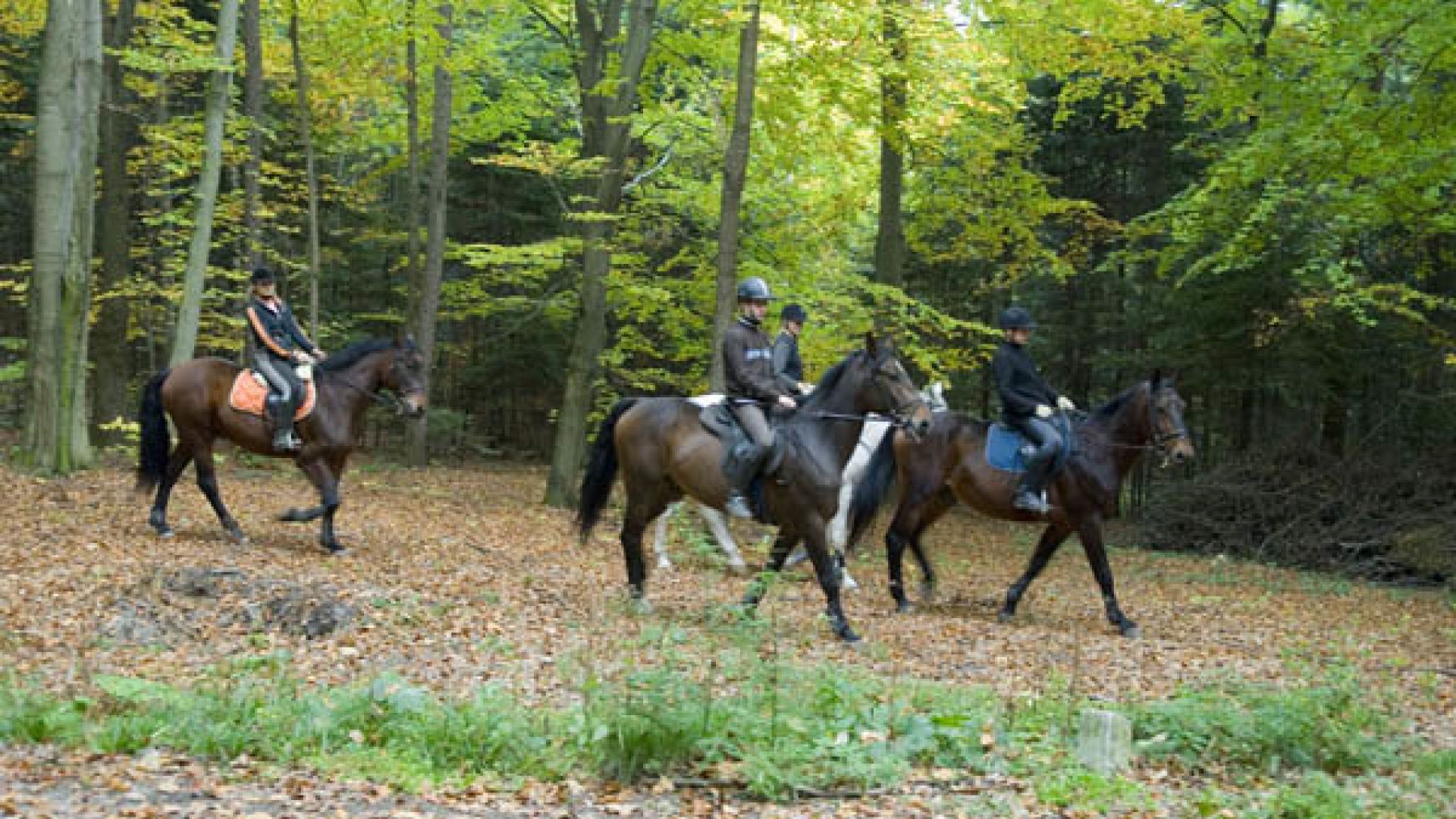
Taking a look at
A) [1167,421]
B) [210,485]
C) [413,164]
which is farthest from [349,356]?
[413,164]

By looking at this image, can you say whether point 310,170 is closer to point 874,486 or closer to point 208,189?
point 208,189

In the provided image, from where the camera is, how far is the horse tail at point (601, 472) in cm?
1073

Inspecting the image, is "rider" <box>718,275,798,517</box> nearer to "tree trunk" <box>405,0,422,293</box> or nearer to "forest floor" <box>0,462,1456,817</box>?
"forest floor" <box>0,462,1456,817</box>

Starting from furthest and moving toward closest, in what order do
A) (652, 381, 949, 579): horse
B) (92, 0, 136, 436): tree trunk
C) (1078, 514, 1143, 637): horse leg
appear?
(92, 0, 136, 436): tree trunk → (652, 381, 949, 579): horse → (1078, 514, 1143, 637): horse leg

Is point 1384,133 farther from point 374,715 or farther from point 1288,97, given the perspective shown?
point 374,715

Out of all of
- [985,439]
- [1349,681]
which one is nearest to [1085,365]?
[985,439]

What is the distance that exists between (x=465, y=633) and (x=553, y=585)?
252 cm

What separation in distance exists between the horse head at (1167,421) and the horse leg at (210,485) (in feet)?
30.5

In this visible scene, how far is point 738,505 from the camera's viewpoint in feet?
32.6

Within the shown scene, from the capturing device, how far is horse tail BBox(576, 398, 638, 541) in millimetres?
10734

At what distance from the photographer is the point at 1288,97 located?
14.9 metres

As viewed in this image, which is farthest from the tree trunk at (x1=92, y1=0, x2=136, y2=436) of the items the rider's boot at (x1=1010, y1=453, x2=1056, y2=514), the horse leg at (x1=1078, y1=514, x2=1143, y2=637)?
the horse leg at (x1=1078, y1=514, x2=1143, y2=637)

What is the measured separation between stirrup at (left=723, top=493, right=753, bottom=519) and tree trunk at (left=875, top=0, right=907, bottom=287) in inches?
342

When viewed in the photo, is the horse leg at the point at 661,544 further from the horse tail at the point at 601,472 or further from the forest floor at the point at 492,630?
the horse tail at the point at 601,472
